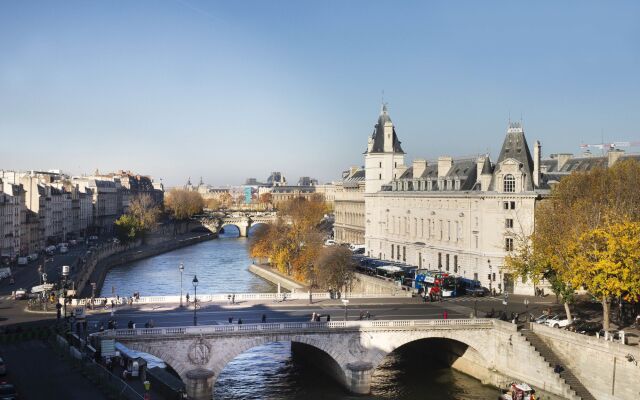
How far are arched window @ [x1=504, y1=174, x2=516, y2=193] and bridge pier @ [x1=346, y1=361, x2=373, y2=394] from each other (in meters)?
27.0

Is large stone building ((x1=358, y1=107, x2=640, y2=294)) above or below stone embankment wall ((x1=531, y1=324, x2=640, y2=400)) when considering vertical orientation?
above

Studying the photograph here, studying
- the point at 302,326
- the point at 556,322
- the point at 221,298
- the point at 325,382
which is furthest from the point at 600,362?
the point at 221,298

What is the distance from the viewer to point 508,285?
66.4 m

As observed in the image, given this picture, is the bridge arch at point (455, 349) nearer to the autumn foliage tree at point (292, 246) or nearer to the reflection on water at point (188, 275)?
the autumn foliage tree at point (292, 246)

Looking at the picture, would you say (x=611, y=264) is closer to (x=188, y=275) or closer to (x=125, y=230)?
(x=188, y=275)

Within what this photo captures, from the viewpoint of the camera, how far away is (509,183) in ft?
222

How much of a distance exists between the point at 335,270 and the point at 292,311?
18.8 meters

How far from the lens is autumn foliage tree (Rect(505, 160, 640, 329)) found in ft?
150

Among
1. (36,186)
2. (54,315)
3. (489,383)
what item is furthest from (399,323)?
(36,186)

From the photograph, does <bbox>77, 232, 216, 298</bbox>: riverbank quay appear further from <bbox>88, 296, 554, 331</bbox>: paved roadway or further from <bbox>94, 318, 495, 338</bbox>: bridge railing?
<bbox>94, 318, 495, 338</bbox>: bridge railing

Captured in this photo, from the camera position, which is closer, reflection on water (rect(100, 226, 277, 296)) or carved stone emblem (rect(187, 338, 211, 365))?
carved stone emblem (rect(187, 338, 211, 365))

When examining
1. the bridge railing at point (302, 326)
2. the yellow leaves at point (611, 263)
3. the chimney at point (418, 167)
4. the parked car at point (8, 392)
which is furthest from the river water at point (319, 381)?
the chimney at point (418, 167)

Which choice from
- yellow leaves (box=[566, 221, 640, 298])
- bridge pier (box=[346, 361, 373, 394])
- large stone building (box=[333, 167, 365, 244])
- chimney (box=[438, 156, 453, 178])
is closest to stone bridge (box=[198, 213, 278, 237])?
large stone building (box=[333, 167, 365, 244])

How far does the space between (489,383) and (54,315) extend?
27959 millimetres
